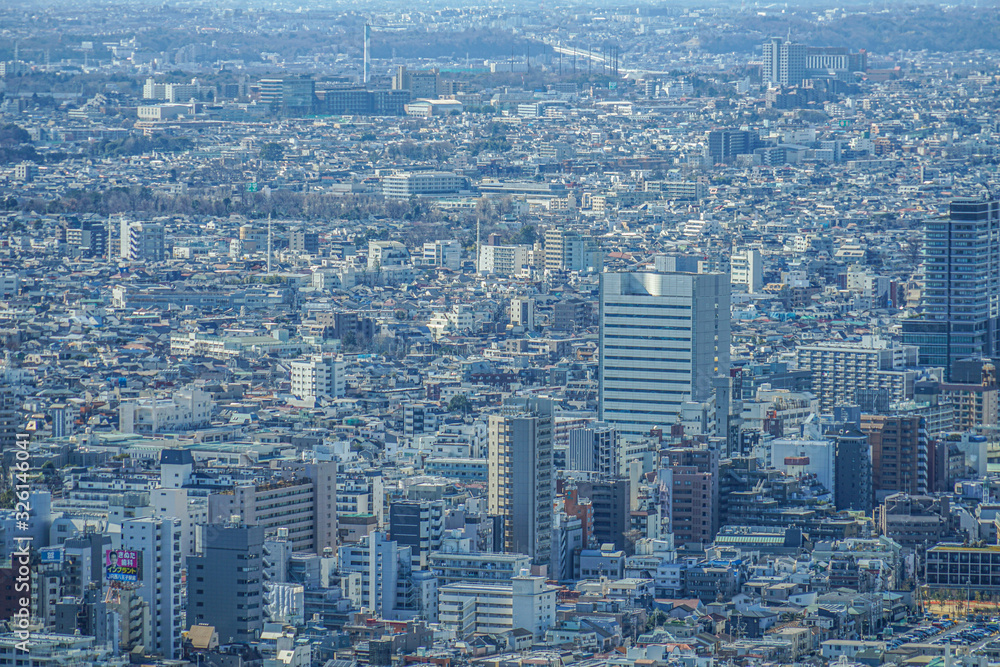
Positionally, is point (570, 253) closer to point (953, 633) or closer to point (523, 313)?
point (523, 313)

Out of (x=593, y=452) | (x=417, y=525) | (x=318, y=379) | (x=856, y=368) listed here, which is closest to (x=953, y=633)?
(x=417, y=525)

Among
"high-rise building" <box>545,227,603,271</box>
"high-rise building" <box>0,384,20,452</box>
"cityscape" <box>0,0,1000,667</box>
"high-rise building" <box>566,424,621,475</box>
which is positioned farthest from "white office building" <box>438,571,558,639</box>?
"high-rise building" <box>545,227,603,271</box>

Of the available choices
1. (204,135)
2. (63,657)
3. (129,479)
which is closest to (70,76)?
(204,135)

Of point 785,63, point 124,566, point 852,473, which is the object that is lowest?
point 124,566

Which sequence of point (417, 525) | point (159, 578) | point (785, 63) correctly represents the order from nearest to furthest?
1. point (159, 578)
2. point (417, 525)
3. point (785, 63)

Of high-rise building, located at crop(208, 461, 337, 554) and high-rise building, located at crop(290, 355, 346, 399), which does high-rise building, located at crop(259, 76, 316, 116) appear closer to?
high-rise building, located at crop(290, 355, 346, 399)

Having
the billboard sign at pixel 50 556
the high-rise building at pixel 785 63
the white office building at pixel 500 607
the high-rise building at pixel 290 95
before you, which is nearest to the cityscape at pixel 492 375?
the white office building at pixel 500 607
